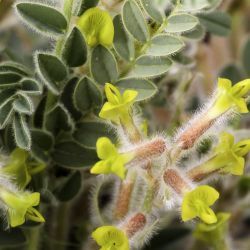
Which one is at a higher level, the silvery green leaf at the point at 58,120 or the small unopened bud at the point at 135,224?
the silvery green leaf at the point at 58,120

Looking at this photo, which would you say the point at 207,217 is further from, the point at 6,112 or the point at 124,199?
the point at 6,112

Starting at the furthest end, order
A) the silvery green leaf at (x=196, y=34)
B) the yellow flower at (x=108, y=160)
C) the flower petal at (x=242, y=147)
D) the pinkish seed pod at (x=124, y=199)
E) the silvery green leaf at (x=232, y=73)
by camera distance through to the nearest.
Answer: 1. the silvery green leaf at (x=232, y=73)
2. the silvery green leaf at (x=196, y=34)
3. the pinkish seed pod at (x=124, y=199)
4. the flower petal at (x=242, y=147)
5. the yellow flower at (x=108, y=160)

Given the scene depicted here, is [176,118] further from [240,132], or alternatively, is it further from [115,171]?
[115,171]

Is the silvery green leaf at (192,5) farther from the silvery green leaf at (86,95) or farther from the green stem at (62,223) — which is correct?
the green stem at (62,223)

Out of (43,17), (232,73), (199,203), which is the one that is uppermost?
(43,17)

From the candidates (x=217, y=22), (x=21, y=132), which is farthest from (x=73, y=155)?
(x=217, y=22)

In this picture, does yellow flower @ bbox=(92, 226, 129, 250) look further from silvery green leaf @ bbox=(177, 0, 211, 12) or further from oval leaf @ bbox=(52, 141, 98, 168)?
silvery green leaf @ bbox=(177, 0, 211, 12)

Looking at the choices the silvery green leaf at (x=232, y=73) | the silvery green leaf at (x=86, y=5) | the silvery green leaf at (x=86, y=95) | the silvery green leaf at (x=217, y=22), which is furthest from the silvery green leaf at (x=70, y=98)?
the silvery green leaf at (x=232, y=73)
